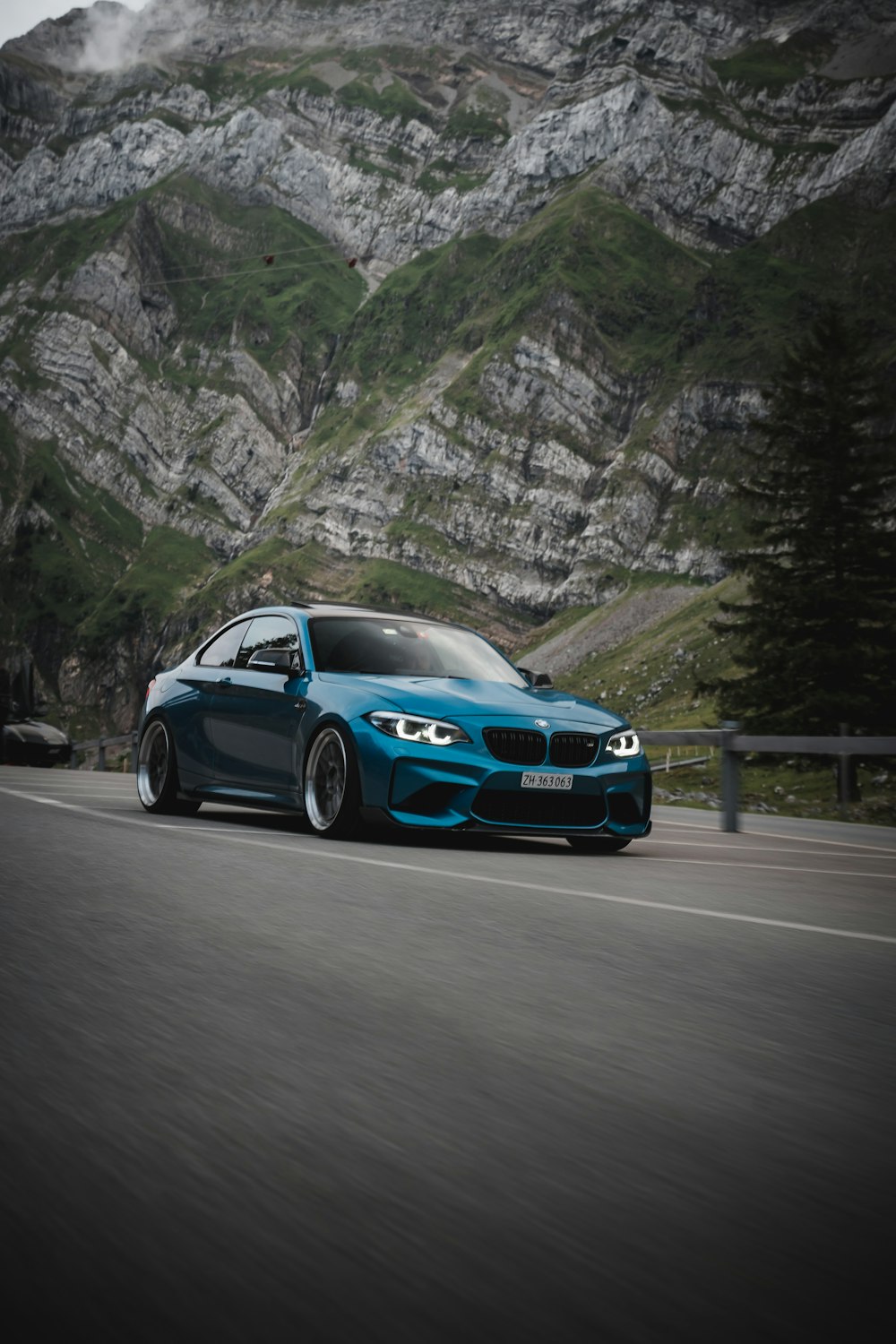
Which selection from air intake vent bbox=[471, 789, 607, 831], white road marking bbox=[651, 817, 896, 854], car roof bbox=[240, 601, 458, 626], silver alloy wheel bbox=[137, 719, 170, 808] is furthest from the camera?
silver alloy wheel bbox=[137, 719, 170, 808]

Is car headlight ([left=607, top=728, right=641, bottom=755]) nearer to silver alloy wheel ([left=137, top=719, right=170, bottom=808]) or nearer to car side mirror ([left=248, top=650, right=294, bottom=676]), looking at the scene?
car side mirror ([left=248, top=650, right=294, bottom=676])

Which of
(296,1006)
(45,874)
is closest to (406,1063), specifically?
(296,1006)

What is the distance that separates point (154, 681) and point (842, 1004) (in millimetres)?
9205

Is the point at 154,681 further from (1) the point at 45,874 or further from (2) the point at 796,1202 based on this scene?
(2) the point at 796,1202

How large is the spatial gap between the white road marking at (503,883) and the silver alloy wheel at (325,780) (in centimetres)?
45

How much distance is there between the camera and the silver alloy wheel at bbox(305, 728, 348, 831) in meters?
9.77

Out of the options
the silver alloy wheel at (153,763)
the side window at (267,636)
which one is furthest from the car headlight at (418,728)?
the silver alloy wheel at (153,763)

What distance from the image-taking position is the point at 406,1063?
3545 mm

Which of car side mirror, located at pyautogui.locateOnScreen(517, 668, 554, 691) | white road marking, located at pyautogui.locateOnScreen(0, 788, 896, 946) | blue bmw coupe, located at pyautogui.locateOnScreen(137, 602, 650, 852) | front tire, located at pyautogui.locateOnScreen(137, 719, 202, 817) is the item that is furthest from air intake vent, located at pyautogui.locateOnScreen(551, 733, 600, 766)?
front tire, located at pyautogui.locateOnScreen(137, 719, 202, 817)

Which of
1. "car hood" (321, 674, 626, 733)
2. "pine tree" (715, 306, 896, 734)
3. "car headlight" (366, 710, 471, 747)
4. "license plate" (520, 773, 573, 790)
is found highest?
"pine tree" (715, 306, 896, 734)

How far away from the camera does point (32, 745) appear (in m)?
27.2

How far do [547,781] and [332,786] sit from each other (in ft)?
4.86

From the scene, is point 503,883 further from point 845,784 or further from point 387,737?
point 845,784

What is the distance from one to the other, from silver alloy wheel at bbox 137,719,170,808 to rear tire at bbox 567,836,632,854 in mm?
3427
